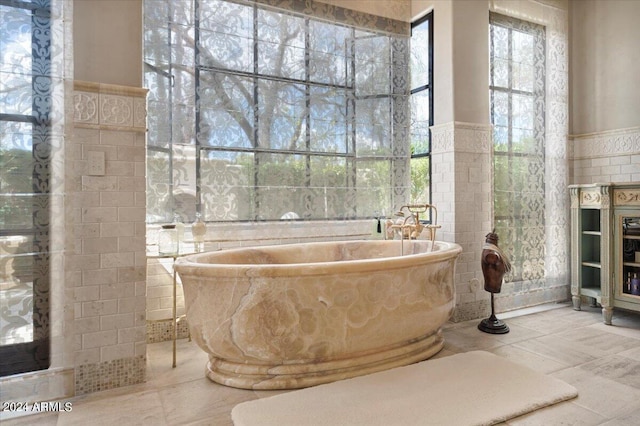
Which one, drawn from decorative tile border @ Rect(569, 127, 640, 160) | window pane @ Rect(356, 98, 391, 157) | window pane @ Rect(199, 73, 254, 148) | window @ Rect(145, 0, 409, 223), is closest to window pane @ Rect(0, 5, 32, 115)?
window @ Rect(145, 0, 409, 223)

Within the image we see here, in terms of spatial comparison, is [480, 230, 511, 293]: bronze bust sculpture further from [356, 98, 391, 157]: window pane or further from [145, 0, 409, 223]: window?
[356, 98, 391, 157]: window pane

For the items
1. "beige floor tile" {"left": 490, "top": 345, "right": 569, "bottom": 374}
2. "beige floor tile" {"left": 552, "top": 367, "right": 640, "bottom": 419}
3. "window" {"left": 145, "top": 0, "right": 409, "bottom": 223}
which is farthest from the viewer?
"window" {"left": 145, "top": 0, "right": 409, "bottom": 223}

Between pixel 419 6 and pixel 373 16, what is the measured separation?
0.50m

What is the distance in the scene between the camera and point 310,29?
132 inches

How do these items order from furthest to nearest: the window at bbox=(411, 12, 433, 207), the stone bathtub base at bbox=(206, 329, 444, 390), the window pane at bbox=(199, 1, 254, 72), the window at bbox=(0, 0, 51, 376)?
the window at bbox=(411, 12, 433, 207) → the window pane at bbox=(199, 1, 254, 72) → the stone bathtub base at bbox=(206, 329, 444, 390) → the window at bbox=(0, 0, 51, 376)

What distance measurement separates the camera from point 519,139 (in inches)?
148

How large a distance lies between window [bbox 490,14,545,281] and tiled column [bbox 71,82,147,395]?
307cm

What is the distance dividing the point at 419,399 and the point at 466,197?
1.98 meters

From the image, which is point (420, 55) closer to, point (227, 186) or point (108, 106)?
point (227, 186)

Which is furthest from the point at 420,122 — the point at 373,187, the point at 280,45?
the point at 280,45

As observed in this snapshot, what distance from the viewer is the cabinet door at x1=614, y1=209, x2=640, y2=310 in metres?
3.13

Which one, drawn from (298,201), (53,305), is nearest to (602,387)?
(298,201)

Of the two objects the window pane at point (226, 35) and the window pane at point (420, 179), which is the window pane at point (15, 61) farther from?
the window pane at point (420, 179)

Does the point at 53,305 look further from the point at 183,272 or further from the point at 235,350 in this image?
the point at 235,350
